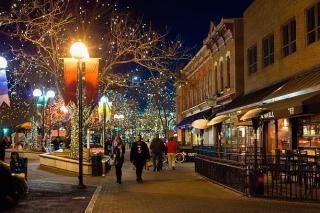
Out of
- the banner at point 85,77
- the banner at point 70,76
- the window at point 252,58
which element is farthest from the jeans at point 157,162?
the banner at point 70,76

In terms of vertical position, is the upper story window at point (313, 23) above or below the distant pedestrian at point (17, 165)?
above

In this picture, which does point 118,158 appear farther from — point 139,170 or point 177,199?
point 177,199

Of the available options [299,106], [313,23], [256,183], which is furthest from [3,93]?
[313,23]

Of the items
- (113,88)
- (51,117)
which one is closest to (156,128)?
(51,117)

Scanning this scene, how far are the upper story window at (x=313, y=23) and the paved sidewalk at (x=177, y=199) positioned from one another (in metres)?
6.73

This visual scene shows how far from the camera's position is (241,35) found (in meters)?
33.7

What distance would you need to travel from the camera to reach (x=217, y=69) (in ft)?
130

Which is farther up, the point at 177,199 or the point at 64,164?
the point at 64,164

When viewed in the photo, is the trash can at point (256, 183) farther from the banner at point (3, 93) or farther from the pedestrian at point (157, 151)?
the pedestrian at point (157, 151)

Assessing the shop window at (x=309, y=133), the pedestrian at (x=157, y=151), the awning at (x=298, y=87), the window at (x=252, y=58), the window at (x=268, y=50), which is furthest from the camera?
the window at (x=252, y=58)

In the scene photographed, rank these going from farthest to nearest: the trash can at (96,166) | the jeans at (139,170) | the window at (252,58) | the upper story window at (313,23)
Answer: the window at (252,58) < the trash can at (96,166) < the jeans at (139,170) < the upper story window at (313,23)

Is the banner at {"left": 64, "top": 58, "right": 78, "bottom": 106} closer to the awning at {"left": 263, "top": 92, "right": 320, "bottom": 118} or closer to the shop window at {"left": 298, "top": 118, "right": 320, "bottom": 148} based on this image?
the awning at {"left": 263, "top": 92, "right": 320, "bottom": 118}

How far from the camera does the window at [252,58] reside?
3026cm

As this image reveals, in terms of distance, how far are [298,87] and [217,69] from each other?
65.9 feet
